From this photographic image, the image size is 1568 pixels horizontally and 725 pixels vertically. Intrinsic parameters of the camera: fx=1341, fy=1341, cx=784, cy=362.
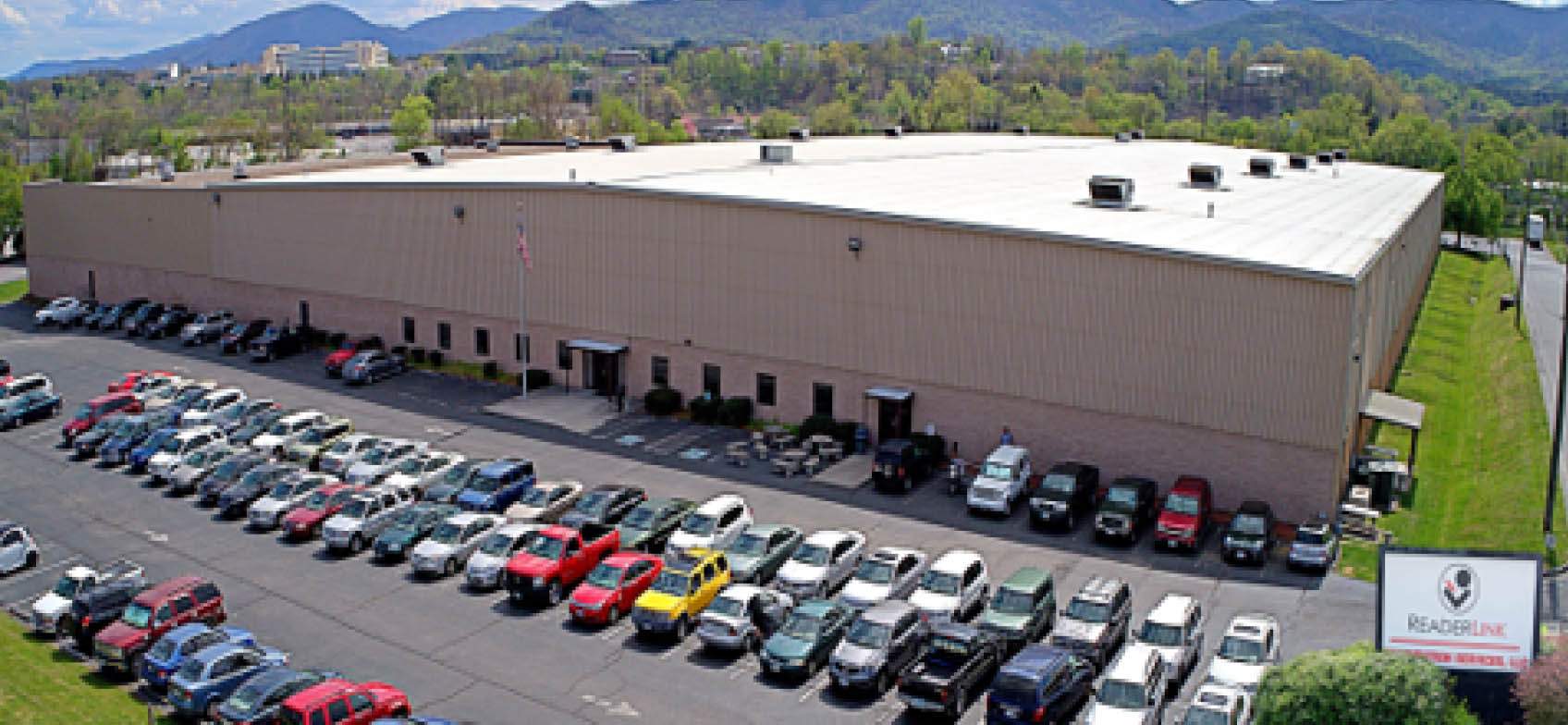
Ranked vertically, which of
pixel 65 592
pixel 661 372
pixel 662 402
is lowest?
pixel 65 592

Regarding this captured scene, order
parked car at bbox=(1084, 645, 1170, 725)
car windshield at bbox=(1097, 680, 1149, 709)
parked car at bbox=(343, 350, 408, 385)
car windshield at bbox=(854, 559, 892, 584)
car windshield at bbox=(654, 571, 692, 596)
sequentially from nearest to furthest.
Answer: parked car at bbox=(1084, 645, 1170, 725) < car windshield at bbox=(1097, 680, 1149, 709) < car windshield at bbox=(654, 571, 692, 596) < car windshield at bbox=(854, 559, 892, 584) < parked car at bbox=(343, 350, 408, 385)

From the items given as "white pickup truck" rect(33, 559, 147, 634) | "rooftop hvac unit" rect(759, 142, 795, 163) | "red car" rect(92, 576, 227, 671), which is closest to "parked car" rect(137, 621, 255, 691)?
"red car" rect(92, 576, 227, 671)

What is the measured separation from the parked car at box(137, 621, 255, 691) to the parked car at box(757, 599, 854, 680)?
10290 millimetres

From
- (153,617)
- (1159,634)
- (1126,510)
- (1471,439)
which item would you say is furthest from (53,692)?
(1471,439)

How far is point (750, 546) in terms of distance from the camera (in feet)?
104

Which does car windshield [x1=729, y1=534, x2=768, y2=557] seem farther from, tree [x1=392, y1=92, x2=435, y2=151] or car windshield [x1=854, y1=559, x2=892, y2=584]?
tree [x1=392, y1=92, x2=435, y2=151]

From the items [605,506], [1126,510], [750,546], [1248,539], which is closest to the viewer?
[750,546]

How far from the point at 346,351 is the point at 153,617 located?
88.5 feet

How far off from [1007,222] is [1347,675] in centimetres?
2259

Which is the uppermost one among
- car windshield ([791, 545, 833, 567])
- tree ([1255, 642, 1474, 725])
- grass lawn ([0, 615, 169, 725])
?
tree ([1255, 642, 1474, 725])

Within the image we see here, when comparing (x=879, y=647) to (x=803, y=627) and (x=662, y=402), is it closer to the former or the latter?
(x=803, y=627)

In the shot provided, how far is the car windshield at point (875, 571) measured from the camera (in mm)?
29719

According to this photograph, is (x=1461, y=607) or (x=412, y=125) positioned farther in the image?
(x=412, y=125)

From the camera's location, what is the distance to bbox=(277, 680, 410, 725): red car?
22875 mm
